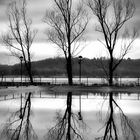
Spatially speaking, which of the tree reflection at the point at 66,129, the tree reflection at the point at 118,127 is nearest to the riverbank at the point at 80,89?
the tree reflection at the point at 66,129

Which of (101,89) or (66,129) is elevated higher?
(101,89)

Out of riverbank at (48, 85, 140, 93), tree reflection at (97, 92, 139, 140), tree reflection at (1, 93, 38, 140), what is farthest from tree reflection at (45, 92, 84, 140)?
riverbank at (48, 85, 140, 93)

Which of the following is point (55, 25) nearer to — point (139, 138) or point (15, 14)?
point (15, 14)

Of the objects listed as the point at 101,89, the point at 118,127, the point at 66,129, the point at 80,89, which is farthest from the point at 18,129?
the point at 80,89

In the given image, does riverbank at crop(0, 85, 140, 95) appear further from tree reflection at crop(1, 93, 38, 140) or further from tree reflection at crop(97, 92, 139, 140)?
tree reflection at crop(97, 92, 139, 140)

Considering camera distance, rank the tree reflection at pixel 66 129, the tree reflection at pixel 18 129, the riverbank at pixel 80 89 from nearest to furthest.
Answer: the tree reflection at pixel 18 129, the tree reflection at pixel 66 129, the riverbank at pixel 80 89

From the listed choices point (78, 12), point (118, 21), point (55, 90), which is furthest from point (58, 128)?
point (78, 12)

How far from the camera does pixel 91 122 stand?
1298 cm

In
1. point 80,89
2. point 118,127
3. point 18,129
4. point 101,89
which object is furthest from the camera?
point 80,89

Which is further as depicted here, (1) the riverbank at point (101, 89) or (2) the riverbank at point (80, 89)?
(1) the riverbank at point (101, 89)

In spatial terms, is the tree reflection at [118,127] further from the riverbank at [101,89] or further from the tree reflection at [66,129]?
the riverbank at [101,89]

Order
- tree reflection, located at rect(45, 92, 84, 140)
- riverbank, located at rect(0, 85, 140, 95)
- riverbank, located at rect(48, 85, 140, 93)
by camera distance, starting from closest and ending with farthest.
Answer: tree reflection, located at rect(45, 92, 84, 140)
riverbank, located at rect(0, 85, 140, 95)
riverbank, located at rect(48, 85, 140, 93)

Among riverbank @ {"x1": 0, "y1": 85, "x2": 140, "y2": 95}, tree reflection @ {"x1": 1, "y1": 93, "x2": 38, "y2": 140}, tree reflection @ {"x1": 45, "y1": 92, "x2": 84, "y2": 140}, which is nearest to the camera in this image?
tree reflection @ {"x1": 1, "y1": 93, "x2": 38, "y2": 140}

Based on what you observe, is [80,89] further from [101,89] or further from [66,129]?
[66,129]
